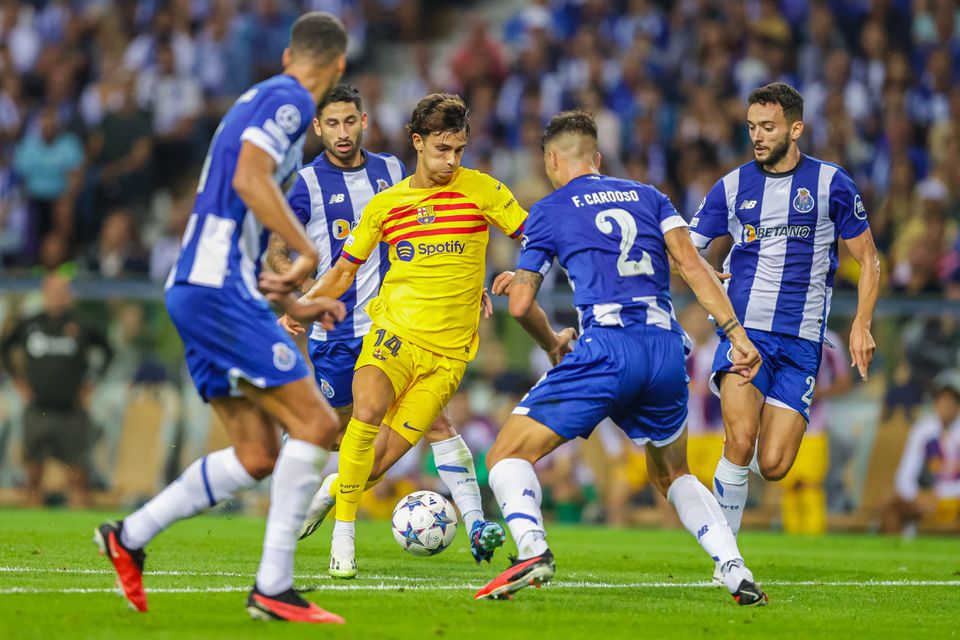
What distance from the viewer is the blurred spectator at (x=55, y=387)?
17.7 m

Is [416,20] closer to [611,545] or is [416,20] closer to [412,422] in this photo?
[611,545]

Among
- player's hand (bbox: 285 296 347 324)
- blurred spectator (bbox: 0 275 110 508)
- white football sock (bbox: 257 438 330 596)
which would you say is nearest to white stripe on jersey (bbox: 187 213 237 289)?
player's hand (bbox: 285 296 347 324)

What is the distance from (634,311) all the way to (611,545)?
5.62 meters

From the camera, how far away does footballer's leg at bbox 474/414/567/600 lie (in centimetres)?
751

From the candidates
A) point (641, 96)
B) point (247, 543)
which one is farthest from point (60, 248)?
point (247, 543)

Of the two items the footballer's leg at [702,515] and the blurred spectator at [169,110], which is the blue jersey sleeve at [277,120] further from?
the blurred spectator at [169,110]

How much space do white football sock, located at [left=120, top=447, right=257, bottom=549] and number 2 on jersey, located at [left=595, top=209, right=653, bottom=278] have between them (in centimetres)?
238

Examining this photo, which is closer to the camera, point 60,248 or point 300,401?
A: point 300,401

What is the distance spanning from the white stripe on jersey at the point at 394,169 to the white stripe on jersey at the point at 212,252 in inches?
148

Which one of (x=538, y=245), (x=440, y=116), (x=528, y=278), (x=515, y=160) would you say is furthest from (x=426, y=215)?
(x=515, y=160)

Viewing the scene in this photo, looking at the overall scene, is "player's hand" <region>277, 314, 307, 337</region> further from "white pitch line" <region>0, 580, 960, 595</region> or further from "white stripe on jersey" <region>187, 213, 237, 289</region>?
"white stripe on jersey" <region>187, 213, 237, 289</region>

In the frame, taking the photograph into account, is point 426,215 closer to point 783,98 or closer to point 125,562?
point 783,98

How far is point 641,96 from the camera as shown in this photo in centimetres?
1977

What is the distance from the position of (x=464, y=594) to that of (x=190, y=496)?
1.95 m
